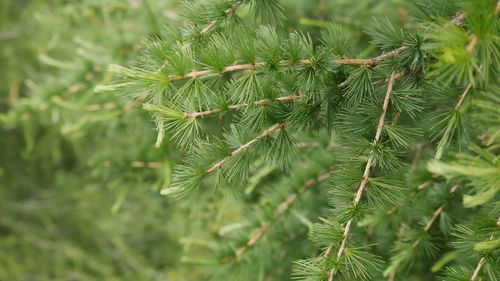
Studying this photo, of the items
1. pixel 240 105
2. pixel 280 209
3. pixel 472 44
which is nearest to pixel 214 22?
pixel 240 105

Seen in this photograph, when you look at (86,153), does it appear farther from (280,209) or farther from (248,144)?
(248,144)

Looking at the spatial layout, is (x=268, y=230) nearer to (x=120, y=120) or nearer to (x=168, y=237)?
(x=120, y=120)

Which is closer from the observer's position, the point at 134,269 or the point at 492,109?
the point at 492,109

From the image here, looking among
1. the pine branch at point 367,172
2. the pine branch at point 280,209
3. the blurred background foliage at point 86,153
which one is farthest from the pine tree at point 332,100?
the blurred background foliage at point 86,153

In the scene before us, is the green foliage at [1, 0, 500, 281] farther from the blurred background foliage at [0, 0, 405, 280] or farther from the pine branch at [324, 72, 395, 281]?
the blurred background foliage at [0, 0, 405, 280]

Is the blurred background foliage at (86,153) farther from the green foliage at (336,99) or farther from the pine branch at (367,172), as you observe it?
the pine branch at (367,172)

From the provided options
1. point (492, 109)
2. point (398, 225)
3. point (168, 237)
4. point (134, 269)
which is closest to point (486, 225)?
point (492, 109)
